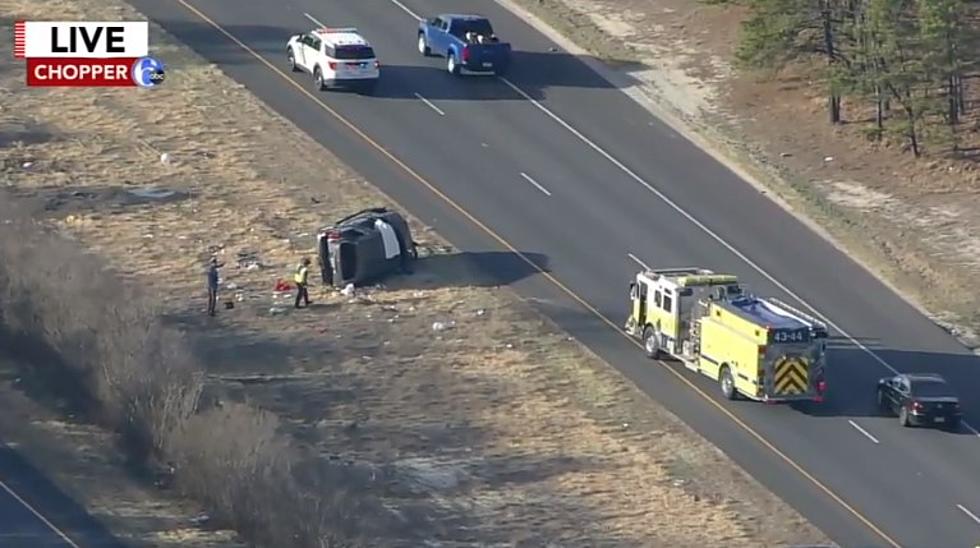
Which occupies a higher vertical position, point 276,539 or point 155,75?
point 155,75

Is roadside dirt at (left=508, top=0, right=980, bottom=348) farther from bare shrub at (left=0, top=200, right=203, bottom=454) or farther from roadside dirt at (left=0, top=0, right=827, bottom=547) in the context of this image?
bare shrub at (left=0, top=200, right=203, bottom=454)

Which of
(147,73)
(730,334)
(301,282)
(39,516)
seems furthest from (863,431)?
(147,73)

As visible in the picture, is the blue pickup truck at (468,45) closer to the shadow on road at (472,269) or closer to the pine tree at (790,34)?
the pine tree at (790,34)

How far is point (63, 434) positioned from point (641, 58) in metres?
31.5

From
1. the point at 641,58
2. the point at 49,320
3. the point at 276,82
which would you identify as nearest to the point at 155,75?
the point at 276,82

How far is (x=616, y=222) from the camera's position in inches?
2653

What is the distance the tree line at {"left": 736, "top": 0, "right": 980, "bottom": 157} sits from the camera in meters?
72.0

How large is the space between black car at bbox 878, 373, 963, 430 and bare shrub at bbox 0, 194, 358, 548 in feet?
46.0

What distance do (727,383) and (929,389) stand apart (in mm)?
4629

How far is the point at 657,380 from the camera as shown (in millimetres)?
57594

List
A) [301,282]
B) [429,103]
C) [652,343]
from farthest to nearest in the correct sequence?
[429,103] < [301,282] < [652,343]

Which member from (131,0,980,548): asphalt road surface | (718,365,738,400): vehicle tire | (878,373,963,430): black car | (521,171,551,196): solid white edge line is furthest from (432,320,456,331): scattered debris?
(878,373,963,430): black car

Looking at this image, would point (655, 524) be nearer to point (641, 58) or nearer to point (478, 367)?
point (478, 367)

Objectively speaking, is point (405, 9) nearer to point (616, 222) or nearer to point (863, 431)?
point (616, 222)
